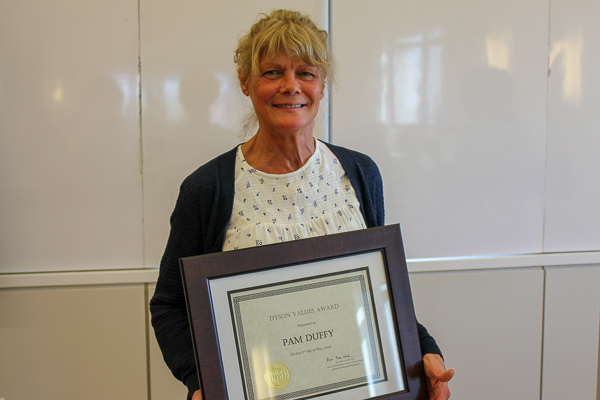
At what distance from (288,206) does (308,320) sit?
1.00 ft

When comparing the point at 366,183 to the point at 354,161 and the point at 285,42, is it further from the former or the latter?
the point at 285,42

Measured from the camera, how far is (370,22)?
1.74 meters

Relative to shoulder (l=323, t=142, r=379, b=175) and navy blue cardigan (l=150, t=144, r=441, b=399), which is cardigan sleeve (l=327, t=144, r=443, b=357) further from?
navy blue cardigan (l=150, t=144, r=441, b=399)

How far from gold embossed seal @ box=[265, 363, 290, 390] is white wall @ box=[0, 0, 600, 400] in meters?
1.02

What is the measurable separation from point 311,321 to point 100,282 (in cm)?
115

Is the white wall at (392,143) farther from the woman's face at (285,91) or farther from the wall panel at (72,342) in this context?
the woman's face at (285,91)

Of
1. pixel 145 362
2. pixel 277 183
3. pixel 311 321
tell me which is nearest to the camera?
pixel 311 321

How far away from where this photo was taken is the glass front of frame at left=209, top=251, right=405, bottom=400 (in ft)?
2.59

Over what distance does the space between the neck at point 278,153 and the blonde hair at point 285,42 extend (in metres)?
0.16

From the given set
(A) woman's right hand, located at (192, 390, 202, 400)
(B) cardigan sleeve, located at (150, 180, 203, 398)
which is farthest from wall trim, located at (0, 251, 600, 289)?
(A) woman's right hand, located at (192, 390, 202, 400)

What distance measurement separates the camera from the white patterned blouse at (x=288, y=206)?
1.00 m

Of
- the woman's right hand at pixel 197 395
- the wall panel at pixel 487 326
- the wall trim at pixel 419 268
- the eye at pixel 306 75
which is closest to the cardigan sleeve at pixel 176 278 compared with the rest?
the woman's right hand at pixel 197 395

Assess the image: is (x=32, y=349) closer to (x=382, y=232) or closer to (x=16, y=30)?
(x=16, y=30)

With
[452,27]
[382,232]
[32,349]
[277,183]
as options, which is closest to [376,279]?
[382,232]
